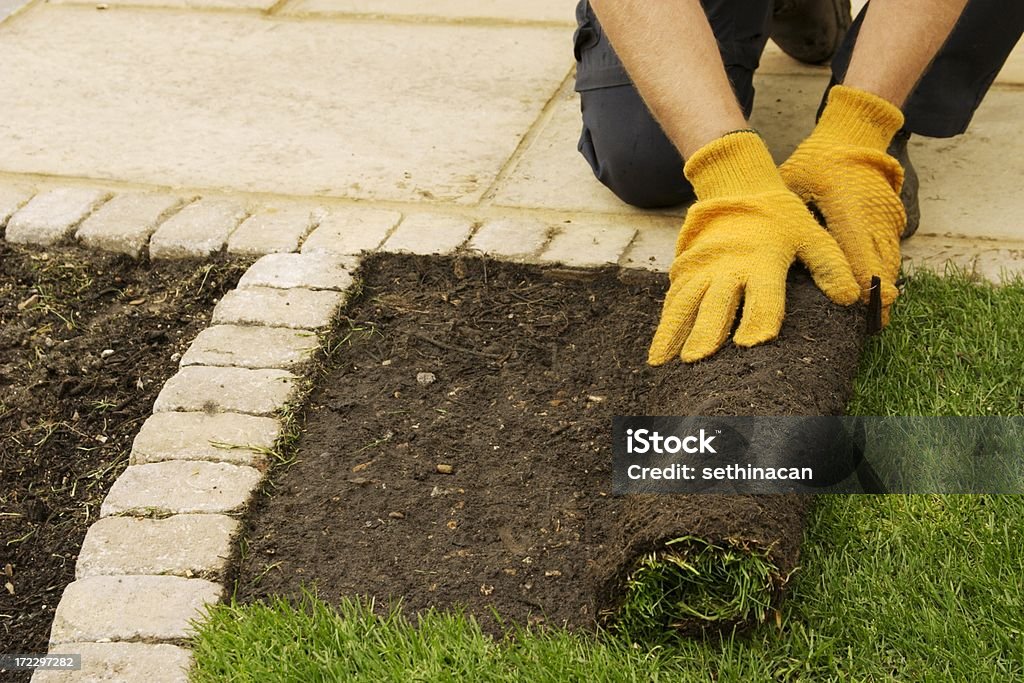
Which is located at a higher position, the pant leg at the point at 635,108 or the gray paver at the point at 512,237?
the pant leg at the point at 635,108

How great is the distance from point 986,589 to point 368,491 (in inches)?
43.5

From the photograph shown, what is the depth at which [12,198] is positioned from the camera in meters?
3.23

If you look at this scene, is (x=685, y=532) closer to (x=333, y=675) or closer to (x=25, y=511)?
(x=333, y=675)

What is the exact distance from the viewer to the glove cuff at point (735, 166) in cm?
242

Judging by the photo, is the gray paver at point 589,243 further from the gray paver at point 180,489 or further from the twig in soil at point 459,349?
the gray paver at point 180,489

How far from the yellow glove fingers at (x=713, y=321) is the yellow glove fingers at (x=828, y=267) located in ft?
0.59

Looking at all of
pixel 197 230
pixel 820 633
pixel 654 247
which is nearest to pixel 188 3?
pixel 197 230

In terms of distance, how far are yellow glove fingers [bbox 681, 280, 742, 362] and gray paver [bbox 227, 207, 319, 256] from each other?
1169mm

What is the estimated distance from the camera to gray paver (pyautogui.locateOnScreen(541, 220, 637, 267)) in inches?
111

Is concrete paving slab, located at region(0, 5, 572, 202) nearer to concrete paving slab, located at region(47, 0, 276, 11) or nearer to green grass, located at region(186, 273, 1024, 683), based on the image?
concrete paving slab, located at region(47, 0, 276, 11)

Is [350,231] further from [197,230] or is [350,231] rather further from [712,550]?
[712,550]

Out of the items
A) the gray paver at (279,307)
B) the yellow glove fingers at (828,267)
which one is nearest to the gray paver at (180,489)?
the gray paver at (279,307)

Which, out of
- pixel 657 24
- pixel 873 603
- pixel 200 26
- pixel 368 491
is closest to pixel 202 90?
pixel 200 26

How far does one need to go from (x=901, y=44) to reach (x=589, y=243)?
0.85m
